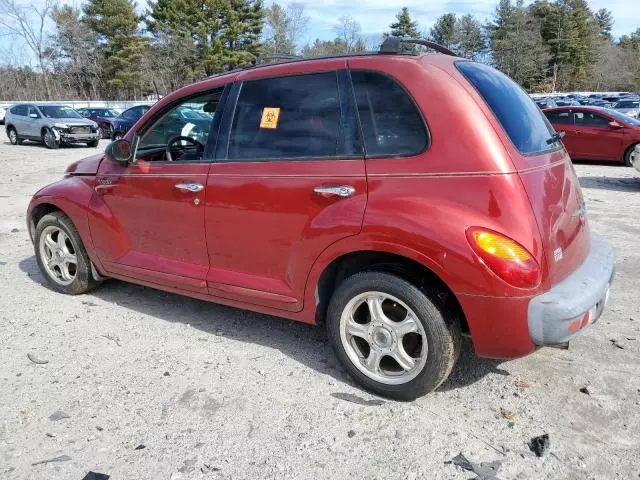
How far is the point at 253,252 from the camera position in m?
3.51

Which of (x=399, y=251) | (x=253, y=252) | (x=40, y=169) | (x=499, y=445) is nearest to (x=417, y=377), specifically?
(x=499, y=445)

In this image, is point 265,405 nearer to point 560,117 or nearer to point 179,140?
point 179,140

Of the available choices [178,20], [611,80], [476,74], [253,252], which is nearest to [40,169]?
[253,252]

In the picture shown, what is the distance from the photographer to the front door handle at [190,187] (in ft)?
12.1

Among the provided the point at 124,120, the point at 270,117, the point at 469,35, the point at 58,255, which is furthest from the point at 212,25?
the point at 270,117

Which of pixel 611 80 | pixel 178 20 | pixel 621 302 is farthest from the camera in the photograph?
pixel 611 80

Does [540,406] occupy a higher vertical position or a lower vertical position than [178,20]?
lower

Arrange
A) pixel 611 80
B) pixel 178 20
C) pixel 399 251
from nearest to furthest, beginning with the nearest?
1. pixel 399 251
2. pixel 178 20
3. pixel 611 80

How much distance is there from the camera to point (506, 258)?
8.68ft

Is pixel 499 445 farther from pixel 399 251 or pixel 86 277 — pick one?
pixel 86 277

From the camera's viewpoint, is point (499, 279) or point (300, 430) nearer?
point (499, 279)

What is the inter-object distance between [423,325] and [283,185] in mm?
1161

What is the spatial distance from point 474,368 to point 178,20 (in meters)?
56.9

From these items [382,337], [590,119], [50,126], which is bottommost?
[382,337]
